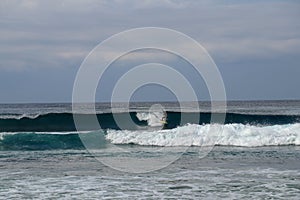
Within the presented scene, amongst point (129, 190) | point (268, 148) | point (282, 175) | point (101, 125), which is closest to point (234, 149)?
point (268, 148)

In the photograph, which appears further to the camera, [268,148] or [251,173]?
[268,148]

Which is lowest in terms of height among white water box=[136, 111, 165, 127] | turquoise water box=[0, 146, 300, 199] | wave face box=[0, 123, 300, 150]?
turquoise water box=[0, 146, 300, 199]

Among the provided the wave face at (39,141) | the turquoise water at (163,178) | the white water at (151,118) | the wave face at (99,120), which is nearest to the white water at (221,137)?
the wave face at (39,141)

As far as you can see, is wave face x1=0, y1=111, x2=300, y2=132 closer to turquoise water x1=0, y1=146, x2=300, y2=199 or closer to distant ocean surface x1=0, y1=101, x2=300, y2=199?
distant ocean surface x1=0, y1=101, x2=300, y2=199

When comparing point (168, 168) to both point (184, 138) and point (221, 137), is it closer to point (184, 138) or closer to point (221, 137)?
point (184, 138)

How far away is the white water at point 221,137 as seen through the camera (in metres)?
27.2

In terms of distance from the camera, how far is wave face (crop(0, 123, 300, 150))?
27.2 metres

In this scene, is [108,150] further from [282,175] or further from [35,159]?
[282,175]

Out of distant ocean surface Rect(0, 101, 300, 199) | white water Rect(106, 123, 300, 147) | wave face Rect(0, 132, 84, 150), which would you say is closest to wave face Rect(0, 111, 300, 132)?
wave face Rect(0, 132, 84, 150)

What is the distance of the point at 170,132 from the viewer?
28578 millimetres

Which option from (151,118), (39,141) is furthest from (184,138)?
(151,118)

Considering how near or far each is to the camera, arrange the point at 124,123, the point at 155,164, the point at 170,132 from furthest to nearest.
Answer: the point at 124,123
the point at 170,132
the point at 155,164

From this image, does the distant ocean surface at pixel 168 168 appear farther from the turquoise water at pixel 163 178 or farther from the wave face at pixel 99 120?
the wave face at pixel 99 120

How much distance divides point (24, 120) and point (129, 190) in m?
26.3
